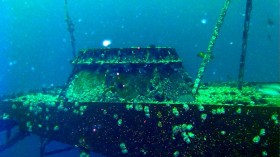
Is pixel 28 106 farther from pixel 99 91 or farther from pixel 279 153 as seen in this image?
pixel 279 153

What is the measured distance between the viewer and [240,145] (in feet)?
14.1

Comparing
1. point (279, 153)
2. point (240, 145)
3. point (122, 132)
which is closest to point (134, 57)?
point (122, 132)

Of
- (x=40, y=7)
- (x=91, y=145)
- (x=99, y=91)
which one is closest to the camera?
(x=91, y=145)

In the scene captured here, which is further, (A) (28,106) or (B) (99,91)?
(A) (28,106)

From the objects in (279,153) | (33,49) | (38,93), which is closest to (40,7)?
(33,49)

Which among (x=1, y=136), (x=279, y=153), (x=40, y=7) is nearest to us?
(x=279, y=153)

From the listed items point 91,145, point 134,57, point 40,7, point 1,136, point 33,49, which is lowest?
point 1,136

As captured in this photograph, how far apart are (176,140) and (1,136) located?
36.6 meters

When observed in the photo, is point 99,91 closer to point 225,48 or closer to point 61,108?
point 61,108

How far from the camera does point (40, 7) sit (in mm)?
90250

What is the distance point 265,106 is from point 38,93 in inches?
247

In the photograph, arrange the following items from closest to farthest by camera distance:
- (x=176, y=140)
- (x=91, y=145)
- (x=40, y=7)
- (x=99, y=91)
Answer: (x=176, y=140)
(x=91, y=145)
(x=99, y=91)
(x=40, y=7)

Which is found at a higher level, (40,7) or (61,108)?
(40,7)

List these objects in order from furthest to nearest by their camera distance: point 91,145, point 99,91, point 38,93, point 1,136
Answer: point 1,136 → point 38,93 → point 99,91 → point 91,145
